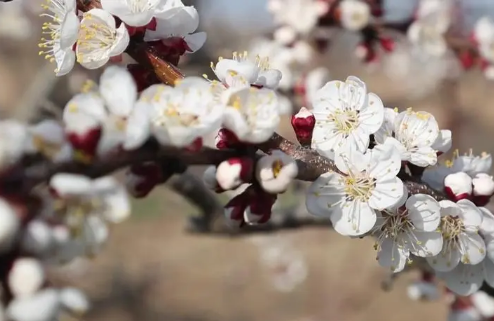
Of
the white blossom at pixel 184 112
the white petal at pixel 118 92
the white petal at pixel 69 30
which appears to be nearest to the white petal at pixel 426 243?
the white blossom at pixel 184 112

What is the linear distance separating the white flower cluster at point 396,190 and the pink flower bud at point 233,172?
0.52 ft

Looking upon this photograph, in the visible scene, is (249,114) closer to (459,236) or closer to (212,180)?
(212,180)

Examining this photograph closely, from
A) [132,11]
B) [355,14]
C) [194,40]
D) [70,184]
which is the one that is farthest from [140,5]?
[355,14]

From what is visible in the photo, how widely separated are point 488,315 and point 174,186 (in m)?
1.04

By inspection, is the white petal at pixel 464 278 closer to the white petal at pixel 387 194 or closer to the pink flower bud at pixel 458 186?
the pink flower bud at pixel 458 186

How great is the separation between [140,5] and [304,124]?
371 mm

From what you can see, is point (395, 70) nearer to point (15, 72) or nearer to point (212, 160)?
point (15, 72)

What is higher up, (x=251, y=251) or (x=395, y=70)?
(x=395, y=70)

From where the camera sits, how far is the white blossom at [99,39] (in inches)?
39.7

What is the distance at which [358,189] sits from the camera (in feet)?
3.35

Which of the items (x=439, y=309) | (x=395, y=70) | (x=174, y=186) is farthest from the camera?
(x=395, y=70)

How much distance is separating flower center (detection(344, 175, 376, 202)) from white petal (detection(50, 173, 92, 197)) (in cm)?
47

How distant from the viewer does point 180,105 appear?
2.75 feet

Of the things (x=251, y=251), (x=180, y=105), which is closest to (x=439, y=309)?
(x=251, y=251)
